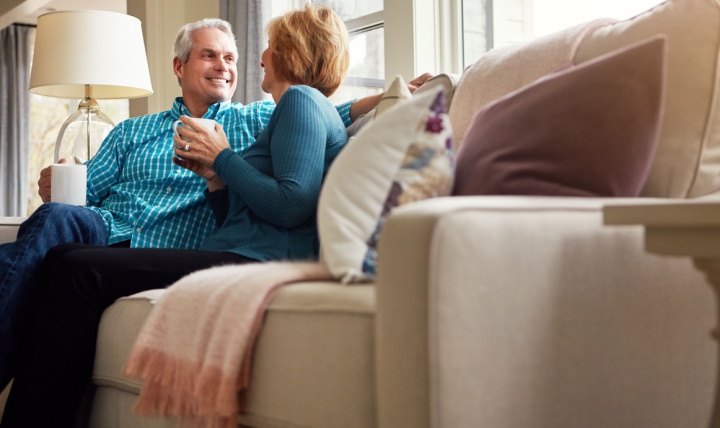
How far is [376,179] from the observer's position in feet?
4.31

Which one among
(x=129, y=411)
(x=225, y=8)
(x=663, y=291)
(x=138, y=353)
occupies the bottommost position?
(x=129, y=411)

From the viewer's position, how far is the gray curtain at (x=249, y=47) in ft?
13.7

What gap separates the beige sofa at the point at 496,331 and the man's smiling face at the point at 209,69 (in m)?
1.63

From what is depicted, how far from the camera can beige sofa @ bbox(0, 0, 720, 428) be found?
1.06 meters

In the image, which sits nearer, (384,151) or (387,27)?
(384,151)

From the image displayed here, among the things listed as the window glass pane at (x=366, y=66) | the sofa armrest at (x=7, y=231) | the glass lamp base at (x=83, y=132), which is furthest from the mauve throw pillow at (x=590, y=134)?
the glass lamp base at (x=83, y=132)

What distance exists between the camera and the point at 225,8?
4.38 metres

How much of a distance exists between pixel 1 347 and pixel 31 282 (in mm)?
195

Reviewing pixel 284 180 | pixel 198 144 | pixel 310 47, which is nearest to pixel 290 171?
pixel 284 180

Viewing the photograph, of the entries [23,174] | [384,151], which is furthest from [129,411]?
[23,174]

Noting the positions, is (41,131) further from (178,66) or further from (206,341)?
(206,341)

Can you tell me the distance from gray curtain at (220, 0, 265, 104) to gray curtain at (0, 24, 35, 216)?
481cm

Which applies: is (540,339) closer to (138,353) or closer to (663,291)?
(663,291)

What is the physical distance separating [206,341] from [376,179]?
0.40 m
